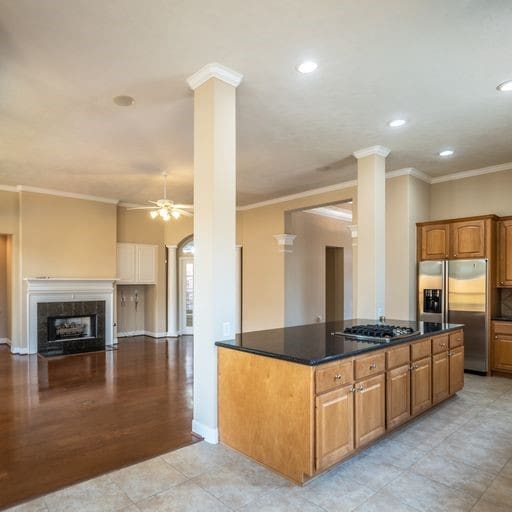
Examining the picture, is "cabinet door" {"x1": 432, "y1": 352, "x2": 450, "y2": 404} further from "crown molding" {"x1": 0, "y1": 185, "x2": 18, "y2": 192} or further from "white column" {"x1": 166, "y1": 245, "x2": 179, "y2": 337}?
"crown molding" {"x1": 0, "y1": 185, "x2": 18, "y2": 192}

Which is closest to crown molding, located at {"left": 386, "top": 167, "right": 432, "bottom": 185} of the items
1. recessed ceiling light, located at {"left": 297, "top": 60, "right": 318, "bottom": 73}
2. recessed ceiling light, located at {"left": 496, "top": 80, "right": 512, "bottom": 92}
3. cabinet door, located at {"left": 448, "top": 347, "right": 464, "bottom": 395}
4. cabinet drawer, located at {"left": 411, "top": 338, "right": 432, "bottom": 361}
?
recessed ceiling light, located at {"left": 496, "top": 80, "right": 512, "bottom": 92}

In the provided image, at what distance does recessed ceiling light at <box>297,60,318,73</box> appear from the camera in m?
3.06

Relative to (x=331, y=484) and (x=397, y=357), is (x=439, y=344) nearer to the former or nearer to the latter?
(x=397, y=357)

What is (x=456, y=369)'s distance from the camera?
4.33 metres

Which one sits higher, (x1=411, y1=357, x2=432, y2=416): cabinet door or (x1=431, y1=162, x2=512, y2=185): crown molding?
(x1=431, y1=162, x2=512, y2=185): crown molding

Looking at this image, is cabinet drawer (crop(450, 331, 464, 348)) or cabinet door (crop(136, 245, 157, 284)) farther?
cabinet door (crop(136, 245, 157, 284))

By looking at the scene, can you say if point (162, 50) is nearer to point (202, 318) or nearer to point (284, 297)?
point (202, 318)

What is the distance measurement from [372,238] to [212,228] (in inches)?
101

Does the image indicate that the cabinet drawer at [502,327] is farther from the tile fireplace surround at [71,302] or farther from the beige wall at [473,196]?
the tile fireplace surround at [71,302]

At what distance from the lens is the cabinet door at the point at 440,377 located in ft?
12.7

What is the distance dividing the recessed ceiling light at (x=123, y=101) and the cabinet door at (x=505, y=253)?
5.21 m

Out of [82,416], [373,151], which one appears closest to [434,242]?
[373,151]

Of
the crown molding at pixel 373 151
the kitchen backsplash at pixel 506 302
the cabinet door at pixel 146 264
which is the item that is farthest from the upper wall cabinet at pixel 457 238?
the cabinet door at pixel 146 264

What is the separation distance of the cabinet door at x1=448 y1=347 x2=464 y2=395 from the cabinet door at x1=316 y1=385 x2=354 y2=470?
2.05m
